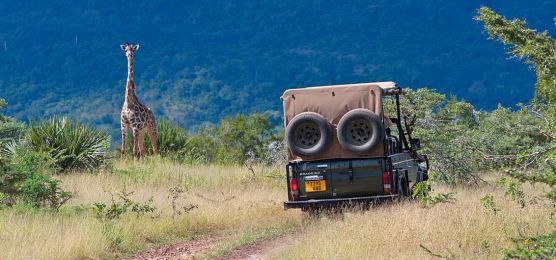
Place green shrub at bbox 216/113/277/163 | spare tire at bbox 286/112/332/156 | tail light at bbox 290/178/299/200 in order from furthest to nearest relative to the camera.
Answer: green shrub at bbox 216/113/277/163, tail light at bbox 290/178/299/200, spare tire at bbox 286/112/332/156

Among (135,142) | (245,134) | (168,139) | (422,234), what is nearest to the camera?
(422,234)

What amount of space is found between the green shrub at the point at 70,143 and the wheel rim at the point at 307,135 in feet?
24.8

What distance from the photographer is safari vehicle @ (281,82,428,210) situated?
1479 cm

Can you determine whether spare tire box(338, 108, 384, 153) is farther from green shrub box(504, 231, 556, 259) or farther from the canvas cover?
green shrub box(504, 231, 556, 259)

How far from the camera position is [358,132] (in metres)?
14.9

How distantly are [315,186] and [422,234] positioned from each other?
3.66 m

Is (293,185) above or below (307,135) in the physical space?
below

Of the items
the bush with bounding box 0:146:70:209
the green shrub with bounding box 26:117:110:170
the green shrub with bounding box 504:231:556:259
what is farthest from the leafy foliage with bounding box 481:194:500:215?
the green shrub with bounding box 26:117:110:170

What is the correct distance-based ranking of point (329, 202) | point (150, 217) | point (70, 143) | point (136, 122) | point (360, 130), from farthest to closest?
point (136, 122), point (70, 143), point (329, 202), point (360, 130), point (150, 217)

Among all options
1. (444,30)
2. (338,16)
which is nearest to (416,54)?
(444,30)

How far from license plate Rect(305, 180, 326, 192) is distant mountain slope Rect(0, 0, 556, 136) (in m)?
97.0

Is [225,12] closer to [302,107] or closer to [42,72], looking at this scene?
[42,72]

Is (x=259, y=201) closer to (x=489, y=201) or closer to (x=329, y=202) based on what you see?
(x=329, y=202)

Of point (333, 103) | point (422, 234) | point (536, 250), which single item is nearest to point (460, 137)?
point (333, 103)
